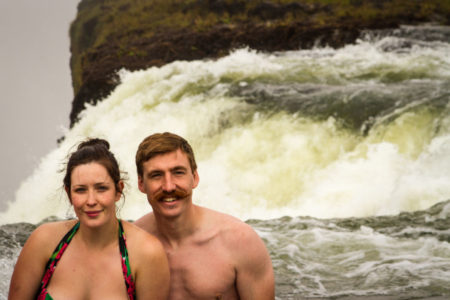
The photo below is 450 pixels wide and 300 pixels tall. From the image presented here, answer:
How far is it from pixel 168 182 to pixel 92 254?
423 millimetres

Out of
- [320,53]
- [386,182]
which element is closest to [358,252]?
[386,182]

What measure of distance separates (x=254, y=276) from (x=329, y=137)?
5976 mm

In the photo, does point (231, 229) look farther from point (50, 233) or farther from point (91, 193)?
point (50, 233)

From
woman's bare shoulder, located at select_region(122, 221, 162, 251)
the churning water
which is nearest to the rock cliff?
the churning water

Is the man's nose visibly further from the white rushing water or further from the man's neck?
the white rushing water

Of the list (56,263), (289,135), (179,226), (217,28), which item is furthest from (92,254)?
(217,28)

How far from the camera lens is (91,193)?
7.74 ft

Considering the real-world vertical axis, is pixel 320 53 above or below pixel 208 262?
above

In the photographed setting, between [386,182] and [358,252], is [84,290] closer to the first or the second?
[358,252]

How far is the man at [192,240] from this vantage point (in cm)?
248

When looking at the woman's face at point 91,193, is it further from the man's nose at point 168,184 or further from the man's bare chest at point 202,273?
the man's bare chest at point 202,273

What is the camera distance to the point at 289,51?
13320mm

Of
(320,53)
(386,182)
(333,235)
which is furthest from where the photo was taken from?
(320,53)

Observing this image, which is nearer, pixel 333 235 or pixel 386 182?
pixel 333 235
